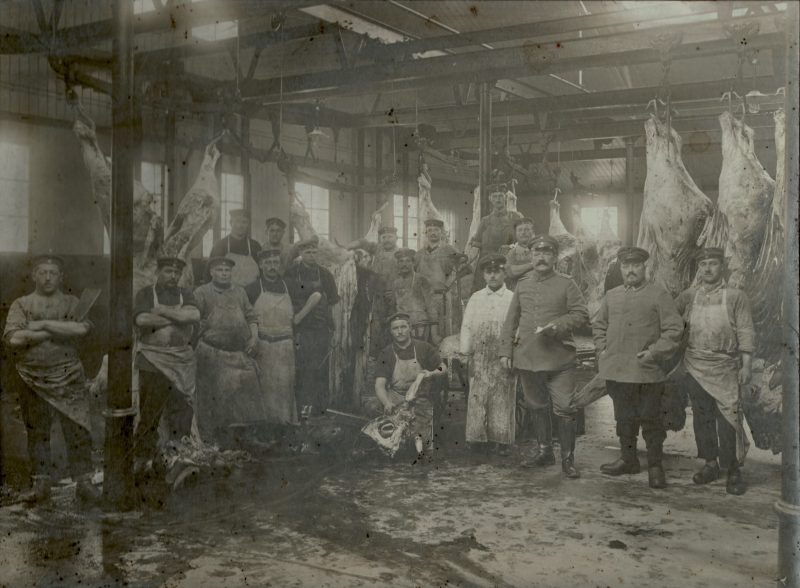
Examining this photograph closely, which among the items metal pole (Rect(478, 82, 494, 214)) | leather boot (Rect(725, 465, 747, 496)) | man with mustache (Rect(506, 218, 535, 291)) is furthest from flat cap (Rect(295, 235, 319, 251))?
leather boot (Rect(725, 465, 747, 496))

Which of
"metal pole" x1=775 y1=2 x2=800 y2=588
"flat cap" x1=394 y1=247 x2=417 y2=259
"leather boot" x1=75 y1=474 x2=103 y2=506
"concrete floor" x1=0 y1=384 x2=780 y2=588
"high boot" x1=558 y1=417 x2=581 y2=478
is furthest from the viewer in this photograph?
"flat cap" x1=394 y1=247 x2=417 y2=259

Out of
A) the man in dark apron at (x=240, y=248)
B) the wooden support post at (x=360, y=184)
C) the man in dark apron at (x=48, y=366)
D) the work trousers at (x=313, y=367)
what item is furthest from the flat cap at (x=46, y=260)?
the wooden support post at (x=360, y=184)

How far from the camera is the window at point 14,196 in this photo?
10484 mm

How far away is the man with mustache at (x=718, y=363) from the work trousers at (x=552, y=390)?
1.05 meters

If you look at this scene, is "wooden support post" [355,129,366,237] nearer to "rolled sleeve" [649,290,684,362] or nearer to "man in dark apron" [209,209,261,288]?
"man in dark apron" [209,209,261,288]

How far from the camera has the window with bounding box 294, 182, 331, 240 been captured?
595 inches

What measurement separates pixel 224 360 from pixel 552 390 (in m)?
3.18

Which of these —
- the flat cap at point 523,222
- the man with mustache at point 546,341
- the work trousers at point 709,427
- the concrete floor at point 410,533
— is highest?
the flat cap at point 523,222

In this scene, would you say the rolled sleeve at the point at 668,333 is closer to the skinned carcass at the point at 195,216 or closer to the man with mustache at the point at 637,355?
the man with mustache at the point at 637,355

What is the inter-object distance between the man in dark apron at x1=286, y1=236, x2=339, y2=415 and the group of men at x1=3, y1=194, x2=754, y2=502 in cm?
2

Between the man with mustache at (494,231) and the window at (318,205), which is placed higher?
the window at (318,205)

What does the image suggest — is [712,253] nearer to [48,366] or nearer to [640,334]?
[640,334]

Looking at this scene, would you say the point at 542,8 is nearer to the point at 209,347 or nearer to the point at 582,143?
the point at 209,347

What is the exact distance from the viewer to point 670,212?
23.4ft
